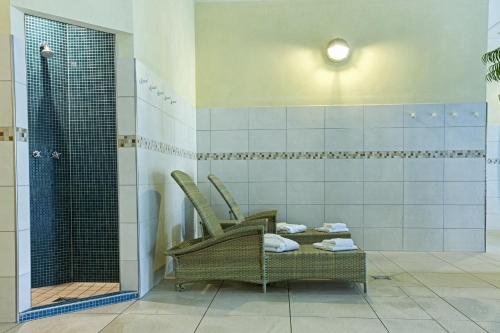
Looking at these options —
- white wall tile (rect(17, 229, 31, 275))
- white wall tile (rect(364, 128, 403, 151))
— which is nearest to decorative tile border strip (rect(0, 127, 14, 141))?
white wall tile (rect(17, 229, 31, 275))

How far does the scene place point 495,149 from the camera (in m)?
7.73

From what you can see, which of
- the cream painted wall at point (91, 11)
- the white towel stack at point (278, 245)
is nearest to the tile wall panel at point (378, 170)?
the white towel stack at point (278, 245)

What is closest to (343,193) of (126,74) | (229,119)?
(229,119)

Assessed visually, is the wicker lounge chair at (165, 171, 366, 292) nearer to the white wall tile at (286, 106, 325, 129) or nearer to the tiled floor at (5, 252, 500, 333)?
the tiled floor at (5, 252, 500, 333)

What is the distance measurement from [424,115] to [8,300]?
514 cm

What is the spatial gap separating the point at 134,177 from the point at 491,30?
5.88m

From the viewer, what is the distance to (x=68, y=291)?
145 inches

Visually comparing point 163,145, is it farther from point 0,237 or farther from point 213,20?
point 213,20

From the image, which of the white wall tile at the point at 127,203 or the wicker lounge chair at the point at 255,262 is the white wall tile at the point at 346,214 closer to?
the wicker lounge chair at the point at 255,262

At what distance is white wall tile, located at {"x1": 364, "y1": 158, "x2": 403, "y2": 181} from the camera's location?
220 inches

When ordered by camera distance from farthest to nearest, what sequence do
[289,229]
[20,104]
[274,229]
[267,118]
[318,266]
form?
[267,118] < [274,229] < [289,229] < [318,266] < [20,104]

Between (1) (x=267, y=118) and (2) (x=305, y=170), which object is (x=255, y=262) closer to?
(2) (x=305, y=170)

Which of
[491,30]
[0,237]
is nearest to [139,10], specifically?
[0,237]

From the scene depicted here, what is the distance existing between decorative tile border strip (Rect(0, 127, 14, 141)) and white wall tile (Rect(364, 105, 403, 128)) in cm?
427
